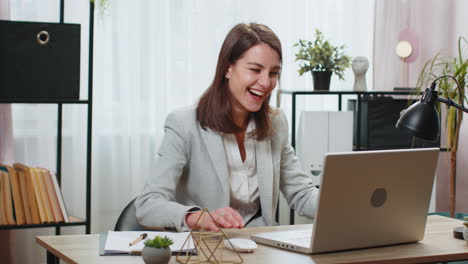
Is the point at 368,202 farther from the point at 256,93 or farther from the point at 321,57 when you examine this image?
the point at 321,57

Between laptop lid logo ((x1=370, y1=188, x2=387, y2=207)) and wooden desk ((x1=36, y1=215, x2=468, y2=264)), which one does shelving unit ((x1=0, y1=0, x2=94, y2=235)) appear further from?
laptop lid logo ((x1=370, y1=188, x2=387, y2=207))

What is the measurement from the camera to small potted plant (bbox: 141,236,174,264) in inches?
58.2

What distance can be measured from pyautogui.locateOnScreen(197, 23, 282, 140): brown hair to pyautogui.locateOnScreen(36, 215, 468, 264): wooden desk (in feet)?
1.74

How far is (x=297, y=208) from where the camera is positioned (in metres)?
2.43

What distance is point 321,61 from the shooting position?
358 cm

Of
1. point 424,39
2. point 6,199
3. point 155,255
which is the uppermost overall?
point 424,39

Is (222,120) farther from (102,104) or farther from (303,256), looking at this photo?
(102,104)

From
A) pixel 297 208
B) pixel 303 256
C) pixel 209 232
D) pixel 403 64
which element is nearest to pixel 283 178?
pixel 297 208

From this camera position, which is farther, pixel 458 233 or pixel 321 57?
pixel 321 57

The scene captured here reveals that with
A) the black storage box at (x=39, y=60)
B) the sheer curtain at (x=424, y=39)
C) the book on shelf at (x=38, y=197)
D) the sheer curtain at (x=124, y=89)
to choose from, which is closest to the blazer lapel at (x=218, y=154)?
Result: the black storage box at (x=39, y=60)

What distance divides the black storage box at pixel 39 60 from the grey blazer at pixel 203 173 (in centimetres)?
69

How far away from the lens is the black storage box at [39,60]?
108 inches

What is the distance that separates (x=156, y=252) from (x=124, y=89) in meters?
2.06

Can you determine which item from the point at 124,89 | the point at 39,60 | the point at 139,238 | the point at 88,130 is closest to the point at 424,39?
the point at 124,89
